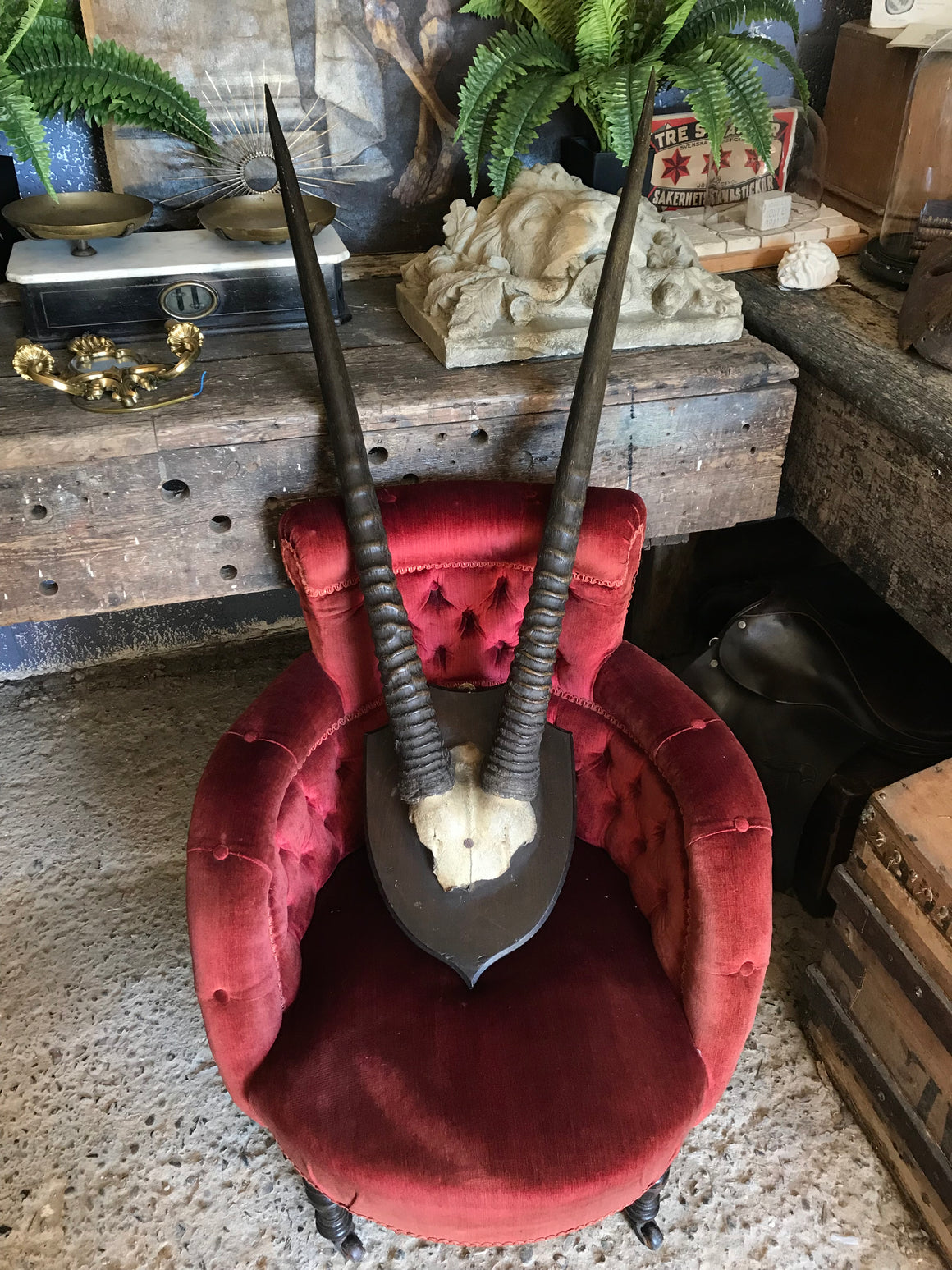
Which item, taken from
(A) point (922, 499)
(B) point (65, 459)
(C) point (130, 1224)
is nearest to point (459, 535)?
(B) point (65, 459)

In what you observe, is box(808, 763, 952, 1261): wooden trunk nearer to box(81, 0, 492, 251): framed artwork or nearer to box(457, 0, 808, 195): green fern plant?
box(457, 0, 808, 195): green fern plant

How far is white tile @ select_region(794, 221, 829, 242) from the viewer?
7.77ft

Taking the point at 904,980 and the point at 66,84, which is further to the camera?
the point at 66,84

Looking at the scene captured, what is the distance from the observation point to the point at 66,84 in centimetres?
189

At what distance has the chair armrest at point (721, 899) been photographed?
1.51 m

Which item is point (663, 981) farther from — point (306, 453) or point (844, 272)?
point (844, 272)

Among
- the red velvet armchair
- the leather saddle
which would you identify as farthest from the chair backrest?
the leather saddle

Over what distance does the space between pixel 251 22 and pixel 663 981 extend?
2.06m

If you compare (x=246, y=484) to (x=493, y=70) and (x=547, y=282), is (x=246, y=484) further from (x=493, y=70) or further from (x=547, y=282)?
(x=493, y=70)

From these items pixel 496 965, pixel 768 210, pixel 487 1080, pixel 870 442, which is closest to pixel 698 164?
pixel 768 210

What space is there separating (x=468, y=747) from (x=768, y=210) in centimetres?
156

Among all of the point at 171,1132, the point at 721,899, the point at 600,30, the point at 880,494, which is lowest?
the point at 171,1132

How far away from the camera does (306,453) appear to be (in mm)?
1866

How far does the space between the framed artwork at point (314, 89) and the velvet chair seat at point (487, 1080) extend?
166 cm
